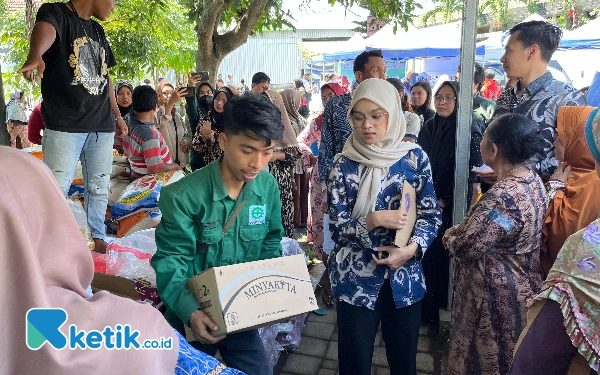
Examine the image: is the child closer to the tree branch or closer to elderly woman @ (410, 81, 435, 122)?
the tree branch

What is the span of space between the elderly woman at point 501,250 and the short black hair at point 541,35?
Answer: 776 millimetres

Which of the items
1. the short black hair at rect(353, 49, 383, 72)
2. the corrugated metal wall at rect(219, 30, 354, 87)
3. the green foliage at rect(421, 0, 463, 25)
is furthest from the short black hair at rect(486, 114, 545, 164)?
the corrugated metal wall at rect(219, 30, 354, 87)

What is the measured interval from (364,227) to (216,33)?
510 centimetres

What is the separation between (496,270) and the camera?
86.1 inches

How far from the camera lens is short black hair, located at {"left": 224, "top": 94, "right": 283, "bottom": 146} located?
1.83 metres

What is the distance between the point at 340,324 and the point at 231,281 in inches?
34.1

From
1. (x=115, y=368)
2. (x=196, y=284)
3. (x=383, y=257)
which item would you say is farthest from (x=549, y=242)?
(x=115, y=368)

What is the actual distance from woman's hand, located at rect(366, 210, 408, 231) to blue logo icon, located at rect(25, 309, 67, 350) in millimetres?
1346

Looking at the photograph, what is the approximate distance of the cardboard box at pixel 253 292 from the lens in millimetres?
1577

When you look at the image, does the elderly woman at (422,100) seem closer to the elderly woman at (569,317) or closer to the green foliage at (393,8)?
the green foliage at (393,8)

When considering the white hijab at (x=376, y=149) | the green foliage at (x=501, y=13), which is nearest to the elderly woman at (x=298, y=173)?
the green foliage at (x=501, y=13)

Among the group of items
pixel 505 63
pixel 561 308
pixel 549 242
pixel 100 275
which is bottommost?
pixel 100 275

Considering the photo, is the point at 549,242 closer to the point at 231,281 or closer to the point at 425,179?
Result: the point at 425,179

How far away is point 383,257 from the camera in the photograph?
6.99ft
